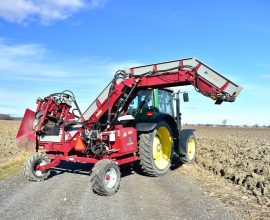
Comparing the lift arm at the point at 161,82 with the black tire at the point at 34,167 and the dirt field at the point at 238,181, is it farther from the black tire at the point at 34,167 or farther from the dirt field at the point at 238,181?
the dirt field at the point at 238,181

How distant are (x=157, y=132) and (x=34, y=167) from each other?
3298mm

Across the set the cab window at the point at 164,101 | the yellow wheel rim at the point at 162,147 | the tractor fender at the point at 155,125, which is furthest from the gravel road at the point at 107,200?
the cab window at the point at 164,101

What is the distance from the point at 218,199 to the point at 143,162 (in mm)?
2490

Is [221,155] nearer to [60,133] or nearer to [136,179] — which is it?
[136,179]

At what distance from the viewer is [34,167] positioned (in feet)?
28.1

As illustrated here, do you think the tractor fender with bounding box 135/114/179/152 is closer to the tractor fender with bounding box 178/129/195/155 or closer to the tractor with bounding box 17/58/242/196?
the tractor with bounding box 17/58/242/196

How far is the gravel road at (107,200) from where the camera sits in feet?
19.4

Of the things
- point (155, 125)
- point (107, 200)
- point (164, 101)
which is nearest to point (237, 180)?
point (155, 125)

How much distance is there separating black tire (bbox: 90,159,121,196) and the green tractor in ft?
4.69

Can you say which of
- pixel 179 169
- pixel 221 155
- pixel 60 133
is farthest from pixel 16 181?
pixel 221 155

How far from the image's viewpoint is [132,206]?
644 centimetres

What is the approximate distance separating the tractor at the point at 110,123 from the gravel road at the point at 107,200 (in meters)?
0.54

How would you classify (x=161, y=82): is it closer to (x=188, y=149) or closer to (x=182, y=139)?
(x=182, y=139)

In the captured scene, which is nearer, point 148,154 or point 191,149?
point 148,154
